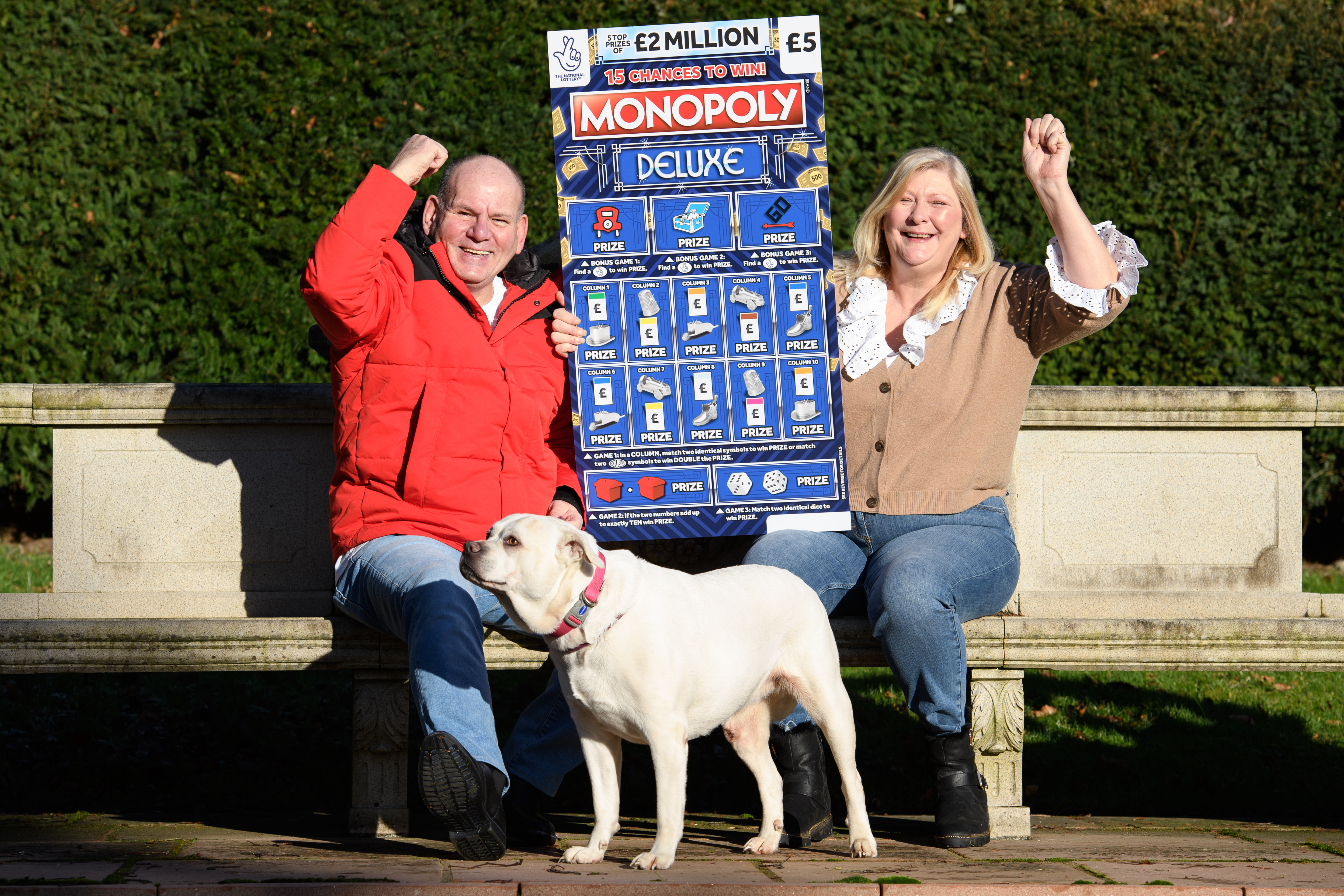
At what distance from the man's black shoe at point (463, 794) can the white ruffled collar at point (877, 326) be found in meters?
1.82

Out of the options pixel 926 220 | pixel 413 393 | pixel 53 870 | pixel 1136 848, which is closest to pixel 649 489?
pixel 413 393

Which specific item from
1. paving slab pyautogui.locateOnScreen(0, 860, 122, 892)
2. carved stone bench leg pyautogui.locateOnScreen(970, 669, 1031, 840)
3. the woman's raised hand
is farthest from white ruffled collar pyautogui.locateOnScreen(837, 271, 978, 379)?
paving slab pyautogui.locateOnScreen(0, 860, 122, 892)

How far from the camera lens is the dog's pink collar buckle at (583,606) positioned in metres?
3.23

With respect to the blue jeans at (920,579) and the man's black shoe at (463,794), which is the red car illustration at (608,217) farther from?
the man's black shoe at (463,794)

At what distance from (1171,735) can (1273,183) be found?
11.2ft

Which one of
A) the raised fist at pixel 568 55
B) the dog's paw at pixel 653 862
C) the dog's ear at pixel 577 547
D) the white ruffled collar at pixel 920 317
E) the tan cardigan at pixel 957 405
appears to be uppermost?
the raised fist at pixel 568 55

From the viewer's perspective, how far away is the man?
3623 millimetres

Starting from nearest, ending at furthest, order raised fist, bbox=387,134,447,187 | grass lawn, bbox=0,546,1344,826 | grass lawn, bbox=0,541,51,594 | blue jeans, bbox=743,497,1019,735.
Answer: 1. blue jeans, bbox=743,497,1019,735
2. raised fist, bbox=387,134,447,187
3. grass lawn, bbox=0,546,1344,826
4. grass lawn, bbox=0,541,51,594

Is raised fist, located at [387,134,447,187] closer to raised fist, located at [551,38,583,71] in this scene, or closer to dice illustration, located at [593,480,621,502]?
raised fist, located at [551,38,583,71]

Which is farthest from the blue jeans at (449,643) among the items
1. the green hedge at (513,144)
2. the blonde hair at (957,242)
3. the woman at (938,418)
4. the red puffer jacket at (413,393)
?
the green hedge at (513,144)

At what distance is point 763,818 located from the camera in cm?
370

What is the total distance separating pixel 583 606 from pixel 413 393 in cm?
108

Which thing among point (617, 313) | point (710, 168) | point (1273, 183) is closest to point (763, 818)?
point (617, 313)

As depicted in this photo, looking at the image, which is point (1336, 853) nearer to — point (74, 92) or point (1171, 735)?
point (1171, 735)
